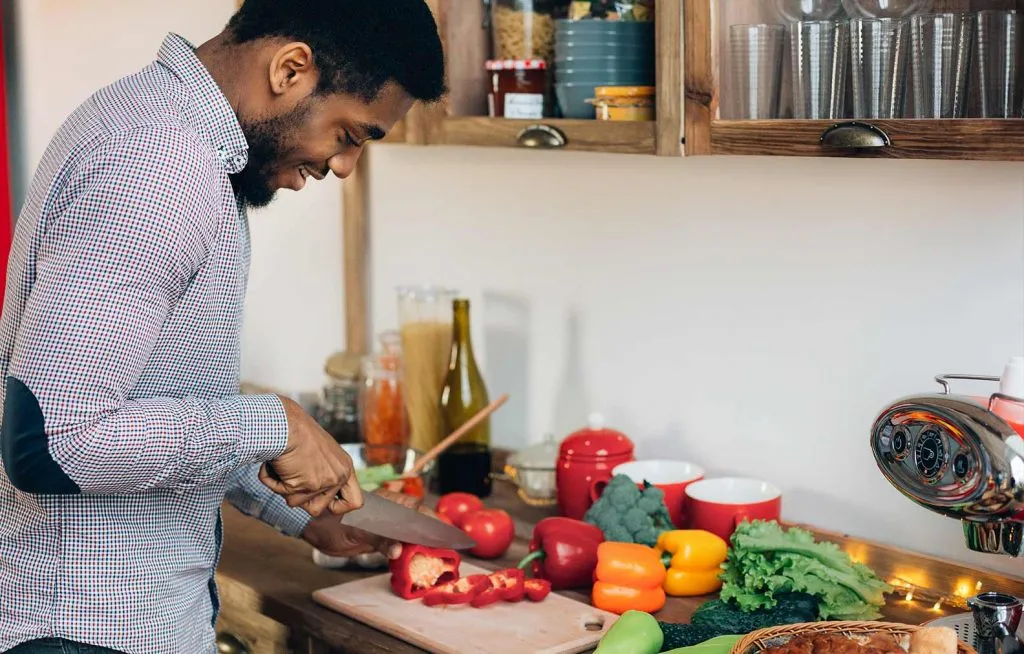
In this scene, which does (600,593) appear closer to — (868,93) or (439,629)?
(439,629)

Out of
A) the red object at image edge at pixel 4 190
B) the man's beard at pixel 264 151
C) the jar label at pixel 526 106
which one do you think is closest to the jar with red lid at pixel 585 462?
the jar label at pixel 526 106

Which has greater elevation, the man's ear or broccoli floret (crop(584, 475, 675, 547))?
the man's ear

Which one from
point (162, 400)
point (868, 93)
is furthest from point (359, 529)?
point (868, 93)

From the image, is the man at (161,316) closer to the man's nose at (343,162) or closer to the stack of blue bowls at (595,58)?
the man's nose at (343,162)

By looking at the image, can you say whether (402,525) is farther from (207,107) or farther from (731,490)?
(207,107)

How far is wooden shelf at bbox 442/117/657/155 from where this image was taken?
1679mm

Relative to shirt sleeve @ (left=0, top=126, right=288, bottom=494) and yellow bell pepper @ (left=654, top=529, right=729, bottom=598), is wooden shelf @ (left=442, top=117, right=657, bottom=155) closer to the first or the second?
yellow bell pepper @ (left=654, top=529, right=729, bottom=598)

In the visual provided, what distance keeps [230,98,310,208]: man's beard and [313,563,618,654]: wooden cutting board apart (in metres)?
0.58

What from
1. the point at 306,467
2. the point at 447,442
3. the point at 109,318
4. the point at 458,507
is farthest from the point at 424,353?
the point at 109,318

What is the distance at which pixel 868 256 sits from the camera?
71.1 inches

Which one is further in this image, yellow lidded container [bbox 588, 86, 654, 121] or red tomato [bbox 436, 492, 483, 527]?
red tomato [bbox 436, 492, 483, 527]

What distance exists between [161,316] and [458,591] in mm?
639

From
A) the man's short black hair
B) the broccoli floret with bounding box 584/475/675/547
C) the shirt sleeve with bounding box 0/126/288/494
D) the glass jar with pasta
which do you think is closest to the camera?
the shirt sleeve with bounding box 0/126/288/494

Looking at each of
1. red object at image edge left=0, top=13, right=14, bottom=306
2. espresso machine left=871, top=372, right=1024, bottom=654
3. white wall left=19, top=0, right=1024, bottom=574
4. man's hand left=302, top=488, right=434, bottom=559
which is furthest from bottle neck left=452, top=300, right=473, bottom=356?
red object at image edge left=0, top=13, right=14, bottom=306
